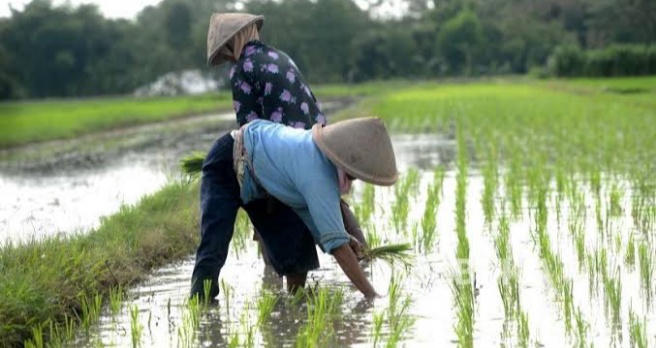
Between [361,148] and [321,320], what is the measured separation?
65 cm

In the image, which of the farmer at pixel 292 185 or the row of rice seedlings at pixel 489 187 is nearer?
the farmer at pixel 292 185

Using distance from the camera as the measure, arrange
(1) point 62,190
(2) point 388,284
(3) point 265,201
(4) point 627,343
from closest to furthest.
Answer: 1. (4) point 627,343
2. (3) point 265,201
3. (2) point 388,284
4. (1) point 62,190

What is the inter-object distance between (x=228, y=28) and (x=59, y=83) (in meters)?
47.4

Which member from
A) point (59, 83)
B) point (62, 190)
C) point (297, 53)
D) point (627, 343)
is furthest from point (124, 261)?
point (297, 53)

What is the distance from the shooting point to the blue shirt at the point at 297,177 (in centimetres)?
438

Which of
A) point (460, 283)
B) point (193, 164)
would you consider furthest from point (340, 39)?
point (460, 283)

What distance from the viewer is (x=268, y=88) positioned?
17.0ft

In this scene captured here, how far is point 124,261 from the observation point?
548cm

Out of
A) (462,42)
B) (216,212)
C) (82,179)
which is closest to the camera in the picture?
(216,212)

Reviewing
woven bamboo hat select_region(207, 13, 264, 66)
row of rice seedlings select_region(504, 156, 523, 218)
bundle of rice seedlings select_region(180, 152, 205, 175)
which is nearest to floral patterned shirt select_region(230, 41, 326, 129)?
woven bamboo hat select_region(207, 13, 264, 66)

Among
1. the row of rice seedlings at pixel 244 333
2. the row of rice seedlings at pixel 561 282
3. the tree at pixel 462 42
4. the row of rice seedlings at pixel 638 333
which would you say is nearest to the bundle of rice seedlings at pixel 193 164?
the row of rice seedlings at pixel 244 333

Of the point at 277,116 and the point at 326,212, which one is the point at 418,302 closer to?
the point at 326,212

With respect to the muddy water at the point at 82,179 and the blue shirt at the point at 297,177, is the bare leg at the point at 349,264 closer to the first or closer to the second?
the blue shirt at the point at 297,177

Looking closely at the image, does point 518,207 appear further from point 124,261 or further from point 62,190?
point 62,190
